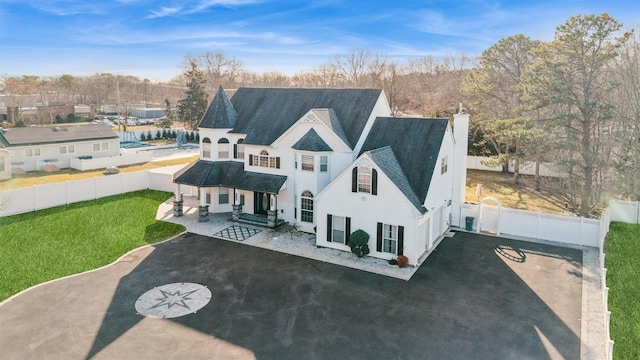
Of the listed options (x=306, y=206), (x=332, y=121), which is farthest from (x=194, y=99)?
(x=306, y=206)

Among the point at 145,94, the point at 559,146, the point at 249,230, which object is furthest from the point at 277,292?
the point at 145,94

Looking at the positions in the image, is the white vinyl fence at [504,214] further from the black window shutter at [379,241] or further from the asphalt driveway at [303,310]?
the black window shutter at [379,241]

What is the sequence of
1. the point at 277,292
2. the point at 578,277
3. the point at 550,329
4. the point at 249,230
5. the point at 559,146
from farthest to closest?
the point at 559,146 < the point at 249,230 < the point at 578,277 < the point at 277,292 < the point at 550,329

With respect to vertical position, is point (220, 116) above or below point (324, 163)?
above

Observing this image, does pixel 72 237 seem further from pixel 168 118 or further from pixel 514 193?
pixel 168 118

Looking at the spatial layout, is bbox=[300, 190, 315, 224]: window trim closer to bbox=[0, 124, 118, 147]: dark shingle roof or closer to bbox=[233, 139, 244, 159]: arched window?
bbox=[233, 139, 244, 159]: arched window

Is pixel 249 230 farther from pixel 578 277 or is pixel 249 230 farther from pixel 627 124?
pixel 627 124
